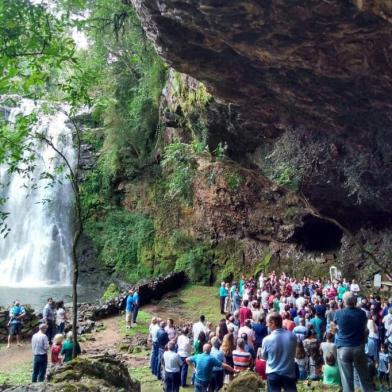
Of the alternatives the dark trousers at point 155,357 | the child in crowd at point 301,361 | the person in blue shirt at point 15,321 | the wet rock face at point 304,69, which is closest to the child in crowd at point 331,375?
the child in crowd at point 301,361

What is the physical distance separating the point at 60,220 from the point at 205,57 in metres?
22.1

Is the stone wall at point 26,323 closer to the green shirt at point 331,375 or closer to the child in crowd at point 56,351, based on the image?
the child in crowd at point 56,351

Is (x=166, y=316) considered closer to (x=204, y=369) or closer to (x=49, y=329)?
(x=49, y=329)

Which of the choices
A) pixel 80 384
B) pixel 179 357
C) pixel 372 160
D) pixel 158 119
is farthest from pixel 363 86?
pixel 158 119

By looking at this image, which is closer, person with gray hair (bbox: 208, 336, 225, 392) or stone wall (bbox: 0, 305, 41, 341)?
person with gray hair (bbox: 208, 336, 225, 392)

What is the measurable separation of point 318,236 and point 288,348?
18.6m

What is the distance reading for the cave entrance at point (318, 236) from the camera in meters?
22.2

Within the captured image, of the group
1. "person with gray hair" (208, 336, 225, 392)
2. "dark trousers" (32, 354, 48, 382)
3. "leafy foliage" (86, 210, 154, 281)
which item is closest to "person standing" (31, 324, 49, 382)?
"dark trousers" (32, 354, 48, 382)

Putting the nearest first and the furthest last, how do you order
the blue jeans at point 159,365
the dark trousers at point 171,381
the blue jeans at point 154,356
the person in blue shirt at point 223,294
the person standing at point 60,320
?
the dark trousers at point 171,381 < the blue jeans at point 159,365 < the blue jeans at point 154,356 < the person standing at point 60,320 < the person in blue shirt at point 223,294

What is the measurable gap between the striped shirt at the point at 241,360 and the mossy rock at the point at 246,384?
1500 millimetres

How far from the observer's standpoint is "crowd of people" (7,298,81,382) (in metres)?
9.62

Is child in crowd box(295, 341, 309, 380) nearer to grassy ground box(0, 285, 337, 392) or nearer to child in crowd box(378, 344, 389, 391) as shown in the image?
child in crowd box(378, 344, 389, 391)

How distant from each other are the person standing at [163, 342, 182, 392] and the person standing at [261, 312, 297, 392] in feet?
12.1

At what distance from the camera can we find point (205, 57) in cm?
1237
